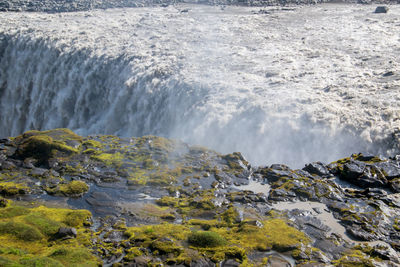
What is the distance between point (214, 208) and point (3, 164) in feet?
33.6

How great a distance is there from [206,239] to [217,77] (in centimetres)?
1729

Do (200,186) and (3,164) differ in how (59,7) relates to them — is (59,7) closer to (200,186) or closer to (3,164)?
(3,164)

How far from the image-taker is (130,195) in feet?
56.4

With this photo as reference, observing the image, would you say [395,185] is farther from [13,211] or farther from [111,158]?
[13,211]

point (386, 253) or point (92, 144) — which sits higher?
point (92, 144)

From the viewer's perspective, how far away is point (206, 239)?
43.5 ft

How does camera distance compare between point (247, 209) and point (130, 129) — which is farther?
point (130, 129)

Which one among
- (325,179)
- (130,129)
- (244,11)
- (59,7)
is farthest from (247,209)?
(59,7)

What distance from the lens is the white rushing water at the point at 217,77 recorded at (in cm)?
2228

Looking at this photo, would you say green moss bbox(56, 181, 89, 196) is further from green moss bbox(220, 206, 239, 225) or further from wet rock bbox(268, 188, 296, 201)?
wet rock bbox(268, 188, 296, 201)

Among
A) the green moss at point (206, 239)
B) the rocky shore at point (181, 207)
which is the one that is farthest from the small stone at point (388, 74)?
the green moss at point (206, 239)

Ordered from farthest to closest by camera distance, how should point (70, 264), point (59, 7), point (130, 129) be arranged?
1. point (59, 7)
2. point (130, 129)
3. point (70, 264)

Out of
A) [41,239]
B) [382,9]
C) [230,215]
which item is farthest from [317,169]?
[382,9]

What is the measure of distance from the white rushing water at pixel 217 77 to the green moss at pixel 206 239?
8.87 metres
